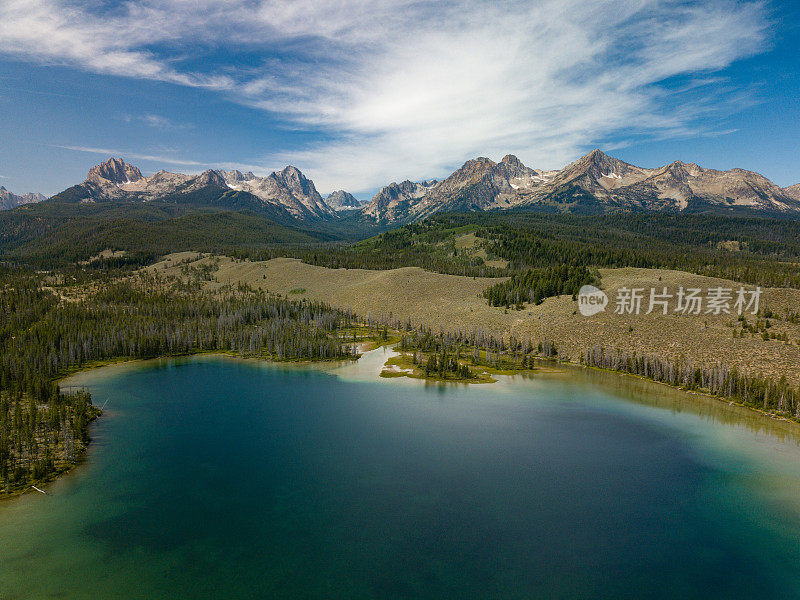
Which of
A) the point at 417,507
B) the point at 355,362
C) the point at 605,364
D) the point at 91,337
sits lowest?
the point at 355,362

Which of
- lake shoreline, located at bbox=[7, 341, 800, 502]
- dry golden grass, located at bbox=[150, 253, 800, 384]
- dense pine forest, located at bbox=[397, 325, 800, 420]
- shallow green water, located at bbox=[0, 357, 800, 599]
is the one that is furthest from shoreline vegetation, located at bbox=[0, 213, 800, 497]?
shallow green water, located at bbox=[0, 357, 800, 599]

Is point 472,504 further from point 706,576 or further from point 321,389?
point 321,389

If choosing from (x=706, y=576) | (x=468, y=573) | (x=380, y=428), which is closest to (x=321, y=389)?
(x=380, y=428)

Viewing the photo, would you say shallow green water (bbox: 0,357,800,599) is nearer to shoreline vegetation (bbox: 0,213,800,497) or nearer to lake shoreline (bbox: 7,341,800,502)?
lake shoreline (bbox: 7,341,800,502)

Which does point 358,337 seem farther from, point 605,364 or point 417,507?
point 417,507

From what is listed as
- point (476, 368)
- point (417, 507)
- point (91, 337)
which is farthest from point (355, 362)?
point (91, 337)
